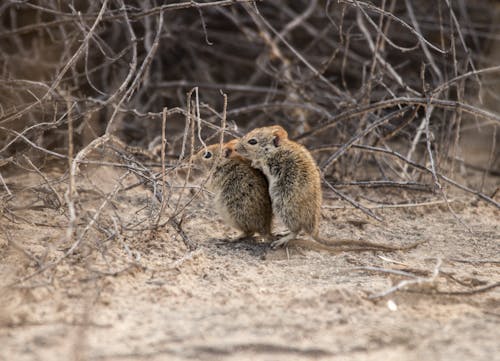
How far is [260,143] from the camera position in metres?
5.31

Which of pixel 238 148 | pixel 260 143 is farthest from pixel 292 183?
pixel 238 148

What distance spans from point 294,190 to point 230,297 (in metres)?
1.29

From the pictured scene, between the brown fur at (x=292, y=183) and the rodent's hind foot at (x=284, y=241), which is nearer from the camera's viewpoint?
the brown fur at (x=292, y=183)

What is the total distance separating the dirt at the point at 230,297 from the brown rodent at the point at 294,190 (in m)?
0.15

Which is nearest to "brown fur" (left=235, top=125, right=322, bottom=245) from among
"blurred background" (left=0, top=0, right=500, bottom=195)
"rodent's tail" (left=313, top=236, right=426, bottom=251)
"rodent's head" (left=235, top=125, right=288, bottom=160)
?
"rodent's head" (left=235, top=125, right=288, bottom=160)

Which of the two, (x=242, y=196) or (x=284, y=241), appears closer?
(x=284, y=241)

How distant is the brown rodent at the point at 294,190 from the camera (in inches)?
193

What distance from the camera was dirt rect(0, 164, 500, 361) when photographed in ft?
10.4

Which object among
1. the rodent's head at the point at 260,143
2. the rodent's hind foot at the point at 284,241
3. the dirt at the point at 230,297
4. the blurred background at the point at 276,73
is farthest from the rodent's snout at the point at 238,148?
the blurred background at the point at 276,73

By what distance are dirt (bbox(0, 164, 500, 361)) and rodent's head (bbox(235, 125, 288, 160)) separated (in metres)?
0.69

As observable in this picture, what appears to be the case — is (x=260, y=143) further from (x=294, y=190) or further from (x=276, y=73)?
(x=276, y=73)

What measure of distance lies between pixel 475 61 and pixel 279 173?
521 centimetres

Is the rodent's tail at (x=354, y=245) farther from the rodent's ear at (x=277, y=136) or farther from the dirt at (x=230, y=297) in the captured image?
the rodent's ear at (x=277, y=136)

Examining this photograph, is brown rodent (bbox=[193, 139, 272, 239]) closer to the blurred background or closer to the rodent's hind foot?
the rodent's hind foot
